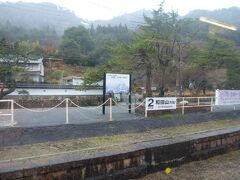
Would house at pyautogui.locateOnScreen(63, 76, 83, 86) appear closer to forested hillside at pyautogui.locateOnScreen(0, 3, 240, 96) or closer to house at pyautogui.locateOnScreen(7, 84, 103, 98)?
house at pyautogui.locateOnScreen(7, 84, 103, 98)

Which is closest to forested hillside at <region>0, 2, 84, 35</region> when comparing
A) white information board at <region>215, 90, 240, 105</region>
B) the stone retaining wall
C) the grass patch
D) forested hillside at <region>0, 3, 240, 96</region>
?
forested hillside at <region>0, 3, 240, 96</region>

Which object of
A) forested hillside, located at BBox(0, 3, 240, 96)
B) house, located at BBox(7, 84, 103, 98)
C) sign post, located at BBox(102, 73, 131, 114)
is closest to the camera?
sign post, located at BBox(102, 73, 131, 114)

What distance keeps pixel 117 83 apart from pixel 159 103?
226cm

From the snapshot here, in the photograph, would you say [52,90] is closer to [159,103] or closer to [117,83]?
[117,83]

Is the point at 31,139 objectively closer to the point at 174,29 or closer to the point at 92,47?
the point at 174,29

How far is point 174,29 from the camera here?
24.9m

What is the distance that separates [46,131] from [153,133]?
4150 millimetres

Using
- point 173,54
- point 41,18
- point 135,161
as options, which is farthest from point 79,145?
point 41,18

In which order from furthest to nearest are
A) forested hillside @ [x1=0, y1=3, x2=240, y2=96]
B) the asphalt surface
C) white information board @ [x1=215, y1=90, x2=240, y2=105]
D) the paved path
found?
1. forested hillside @ [x1=0, y1=3, x2=240, y2=96]
2. white information board @ [x1=215, y1=90, x2=240, y2=105]
3. the paved path
4. the asphalt surface

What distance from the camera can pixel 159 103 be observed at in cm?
1505

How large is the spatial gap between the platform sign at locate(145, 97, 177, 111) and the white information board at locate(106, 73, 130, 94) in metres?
1.47

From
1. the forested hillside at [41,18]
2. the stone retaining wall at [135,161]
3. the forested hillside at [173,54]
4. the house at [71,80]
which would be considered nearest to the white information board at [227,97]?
the forested hillside at [173,54]

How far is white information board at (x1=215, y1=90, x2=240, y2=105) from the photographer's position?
59.4ft

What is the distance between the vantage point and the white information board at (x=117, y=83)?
49.1ft
